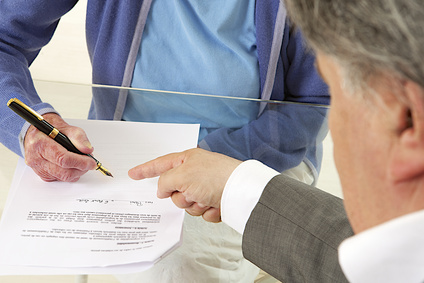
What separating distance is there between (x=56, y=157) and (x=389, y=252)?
58 cm

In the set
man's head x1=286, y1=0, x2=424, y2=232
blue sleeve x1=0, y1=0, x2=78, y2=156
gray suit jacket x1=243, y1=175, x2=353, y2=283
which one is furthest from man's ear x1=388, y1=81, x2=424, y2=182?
blue sleeve x1=0, y1=0, x2=78, y2=156

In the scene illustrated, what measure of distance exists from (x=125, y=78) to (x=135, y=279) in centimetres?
45

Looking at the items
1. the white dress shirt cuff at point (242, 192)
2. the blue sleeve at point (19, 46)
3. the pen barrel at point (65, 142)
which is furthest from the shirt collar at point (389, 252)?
the blue sleeve at point (19, 46)

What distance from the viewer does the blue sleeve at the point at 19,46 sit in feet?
3.13

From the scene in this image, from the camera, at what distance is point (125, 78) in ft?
3.59

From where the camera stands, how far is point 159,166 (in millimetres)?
869

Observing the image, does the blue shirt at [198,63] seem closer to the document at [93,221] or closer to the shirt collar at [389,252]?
the document at [93,221]

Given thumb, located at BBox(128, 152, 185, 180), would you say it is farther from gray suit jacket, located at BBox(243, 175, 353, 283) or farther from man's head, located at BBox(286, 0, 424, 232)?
man's head, located at BBox(286, 0, 424, 232)

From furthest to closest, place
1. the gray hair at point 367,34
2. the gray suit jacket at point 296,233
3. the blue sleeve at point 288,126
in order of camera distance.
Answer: the blue sleeve at point 288,126 < the gray suit jacket at point 296,233 < the gray hair at point 367,34

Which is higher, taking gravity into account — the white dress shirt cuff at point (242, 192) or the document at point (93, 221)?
the white dress shirt cuff at point (242, 192)

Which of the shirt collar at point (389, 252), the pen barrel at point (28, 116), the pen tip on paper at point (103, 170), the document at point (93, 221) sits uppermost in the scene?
the shirt collar at point (389, 252)

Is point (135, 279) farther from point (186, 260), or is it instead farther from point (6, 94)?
point (6, 94)

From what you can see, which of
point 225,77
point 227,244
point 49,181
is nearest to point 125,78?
point 225,77

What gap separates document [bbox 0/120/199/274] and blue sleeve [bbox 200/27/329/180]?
10cm
